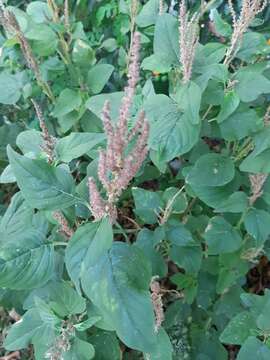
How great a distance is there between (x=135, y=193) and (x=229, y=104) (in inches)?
13.5

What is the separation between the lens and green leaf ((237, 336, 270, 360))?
1.12 metres

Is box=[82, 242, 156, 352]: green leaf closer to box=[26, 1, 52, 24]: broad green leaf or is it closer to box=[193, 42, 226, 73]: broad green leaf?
box=[193, 42, 226, 73]: broad green leaf

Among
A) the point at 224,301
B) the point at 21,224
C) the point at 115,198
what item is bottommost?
the point at 224,301

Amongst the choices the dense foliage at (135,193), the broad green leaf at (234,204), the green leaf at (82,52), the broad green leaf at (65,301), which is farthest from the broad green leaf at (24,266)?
the green leaf at (82,52)

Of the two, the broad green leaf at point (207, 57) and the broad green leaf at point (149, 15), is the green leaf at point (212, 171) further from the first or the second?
the broad green leaf at point (149, 15)

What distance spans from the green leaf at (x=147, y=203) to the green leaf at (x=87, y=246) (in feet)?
1.25

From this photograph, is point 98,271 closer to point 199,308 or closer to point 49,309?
point 49,309

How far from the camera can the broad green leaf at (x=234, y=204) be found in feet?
4.12

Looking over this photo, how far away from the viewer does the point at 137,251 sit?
993 mm

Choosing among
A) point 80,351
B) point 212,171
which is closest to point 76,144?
point 212,171

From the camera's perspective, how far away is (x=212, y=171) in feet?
4.12

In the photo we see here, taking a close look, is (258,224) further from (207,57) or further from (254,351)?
(207,57)

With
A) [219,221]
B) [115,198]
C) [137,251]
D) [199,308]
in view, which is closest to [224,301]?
[199,308]

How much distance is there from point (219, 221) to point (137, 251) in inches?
17.0
